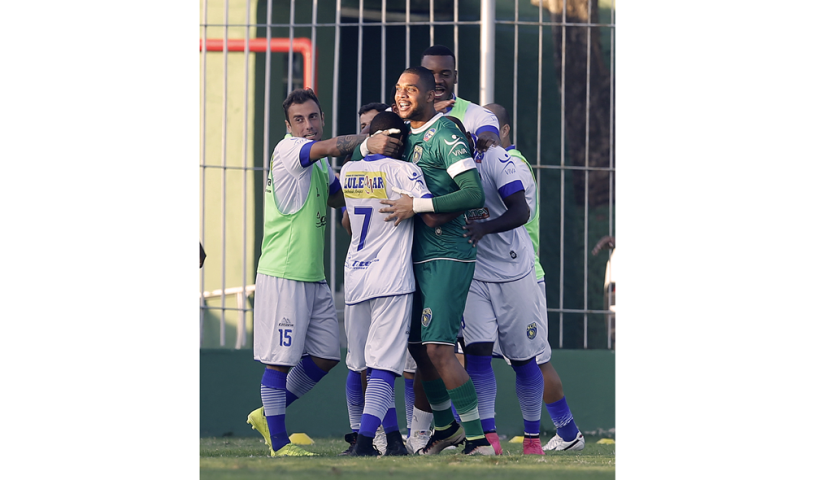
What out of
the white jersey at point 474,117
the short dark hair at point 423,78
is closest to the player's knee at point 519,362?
the white jersey at point 474,117

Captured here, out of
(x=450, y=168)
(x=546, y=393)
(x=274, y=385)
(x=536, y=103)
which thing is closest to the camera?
(x=450, y=168)

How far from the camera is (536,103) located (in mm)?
7570

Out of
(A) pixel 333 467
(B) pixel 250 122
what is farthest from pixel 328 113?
(A) pixel 333 467

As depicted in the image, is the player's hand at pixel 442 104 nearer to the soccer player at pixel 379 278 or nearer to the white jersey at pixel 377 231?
the soccer player at pixel 379 278

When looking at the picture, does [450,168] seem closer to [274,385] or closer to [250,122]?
[274,385]

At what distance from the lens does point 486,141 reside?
4.81 meters

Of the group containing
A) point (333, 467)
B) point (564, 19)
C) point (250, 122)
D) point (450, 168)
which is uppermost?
point (564, 19)

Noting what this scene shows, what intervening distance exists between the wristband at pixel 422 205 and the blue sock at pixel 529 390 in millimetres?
1213

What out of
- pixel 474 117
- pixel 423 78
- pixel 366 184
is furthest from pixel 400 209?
pixel 474 117

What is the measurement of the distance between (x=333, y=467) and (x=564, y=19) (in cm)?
449

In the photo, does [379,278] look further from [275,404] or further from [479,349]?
[275,404]

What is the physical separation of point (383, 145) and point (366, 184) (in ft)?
0.68

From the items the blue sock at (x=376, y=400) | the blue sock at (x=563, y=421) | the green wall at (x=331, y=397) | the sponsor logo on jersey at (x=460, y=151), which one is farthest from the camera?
the green wall at (x=331, y=397)

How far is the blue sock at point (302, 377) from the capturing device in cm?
511
